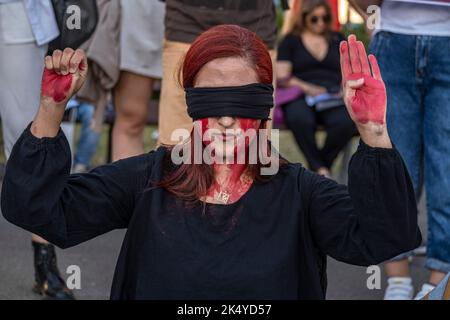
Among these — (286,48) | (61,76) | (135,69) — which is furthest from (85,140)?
(61,76)

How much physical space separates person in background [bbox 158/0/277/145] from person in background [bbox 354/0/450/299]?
1.45 ft

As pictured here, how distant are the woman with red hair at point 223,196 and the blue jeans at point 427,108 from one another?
169 cm

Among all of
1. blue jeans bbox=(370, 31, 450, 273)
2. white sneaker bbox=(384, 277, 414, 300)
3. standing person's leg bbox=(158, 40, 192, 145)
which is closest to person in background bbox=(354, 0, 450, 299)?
blue jeans bbox=(370, 31, 450, 273)

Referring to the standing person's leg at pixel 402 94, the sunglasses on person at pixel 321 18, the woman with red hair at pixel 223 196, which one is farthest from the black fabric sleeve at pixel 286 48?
the woman with red hair at pixel 223 196

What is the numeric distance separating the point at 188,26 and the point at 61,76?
1879 mm

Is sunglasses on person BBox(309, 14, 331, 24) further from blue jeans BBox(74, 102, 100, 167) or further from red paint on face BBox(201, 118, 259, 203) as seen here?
red paint on face BBox(201, 118, 259, 203)

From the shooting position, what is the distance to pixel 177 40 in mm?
4406

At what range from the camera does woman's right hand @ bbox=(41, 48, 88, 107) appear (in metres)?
2.55

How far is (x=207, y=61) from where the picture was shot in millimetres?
2742

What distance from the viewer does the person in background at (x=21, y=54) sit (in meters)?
4.30

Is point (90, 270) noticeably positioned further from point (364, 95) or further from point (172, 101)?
point (364, 95)

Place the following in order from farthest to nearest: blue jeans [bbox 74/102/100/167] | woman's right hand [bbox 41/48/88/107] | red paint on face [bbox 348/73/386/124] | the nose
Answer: blue jeans [bbox 74/102/100/167]
the nose
woman's right hand [bbox 41/48/88/107]
red paint on face [bbox 348/73/386/124]

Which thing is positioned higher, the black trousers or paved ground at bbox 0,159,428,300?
the black trousers

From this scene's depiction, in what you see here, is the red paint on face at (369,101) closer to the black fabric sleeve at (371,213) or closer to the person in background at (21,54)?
the black fabric sleeve at (371,213)
